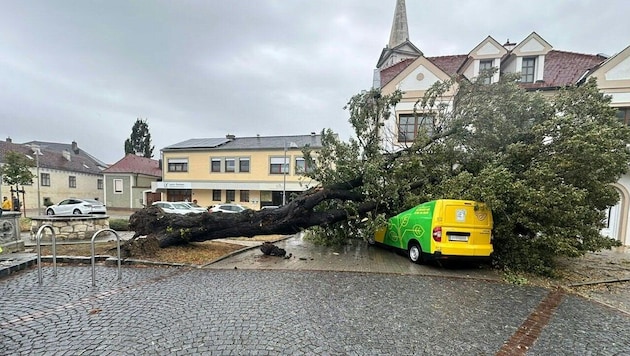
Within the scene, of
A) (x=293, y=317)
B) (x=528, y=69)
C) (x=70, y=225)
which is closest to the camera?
(x=293, y=317)

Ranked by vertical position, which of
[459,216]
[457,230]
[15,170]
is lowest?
[457,230]

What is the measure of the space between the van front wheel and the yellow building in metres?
18.8

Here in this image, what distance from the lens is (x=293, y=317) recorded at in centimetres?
450

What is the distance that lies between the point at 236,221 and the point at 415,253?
5683 millimetres

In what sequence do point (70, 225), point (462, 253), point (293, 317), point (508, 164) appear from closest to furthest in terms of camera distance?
1. point (293, 317)
2. point (462, 253)
3. point (508, 164)
4. point (70, 225)

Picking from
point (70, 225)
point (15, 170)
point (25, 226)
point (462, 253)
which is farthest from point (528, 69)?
point (15, 170)

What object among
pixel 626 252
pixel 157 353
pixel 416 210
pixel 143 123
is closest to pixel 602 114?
pixel 416 210

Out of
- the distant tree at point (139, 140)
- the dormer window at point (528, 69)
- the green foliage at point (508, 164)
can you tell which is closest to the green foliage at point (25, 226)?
the green foliage at point (508, 164)

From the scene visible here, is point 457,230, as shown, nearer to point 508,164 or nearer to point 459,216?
point 459,216

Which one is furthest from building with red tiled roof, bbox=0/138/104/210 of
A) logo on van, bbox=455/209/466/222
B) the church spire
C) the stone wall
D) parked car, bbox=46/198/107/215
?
the church spire

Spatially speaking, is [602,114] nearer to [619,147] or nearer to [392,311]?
[619,147]

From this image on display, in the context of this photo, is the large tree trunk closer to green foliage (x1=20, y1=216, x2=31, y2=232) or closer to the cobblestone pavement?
the cobblestone pavement

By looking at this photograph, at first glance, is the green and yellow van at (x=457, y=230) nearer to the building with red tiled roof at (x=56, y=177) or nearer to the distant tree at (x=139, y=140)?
the building with red tiled roof at (x=56, y=177)

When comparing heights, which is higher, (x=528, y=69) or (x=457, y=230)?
(x=528, y=69)
